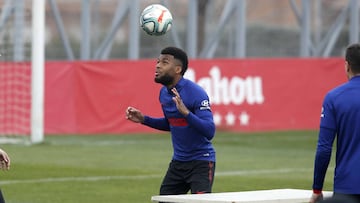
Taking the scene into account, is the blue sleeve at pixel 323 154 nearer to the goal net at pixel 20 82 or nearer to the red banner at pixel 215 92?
the goal net at pixel 20 82

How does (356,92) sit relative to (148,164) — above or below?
above

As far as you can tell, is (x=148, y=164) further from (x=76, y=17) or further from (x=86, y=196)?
(x=76, y=17)

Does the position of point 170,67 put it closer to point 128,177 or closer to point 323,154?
point 323,154

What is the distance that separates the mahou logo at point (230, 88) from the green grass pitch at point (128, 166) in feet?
3.36

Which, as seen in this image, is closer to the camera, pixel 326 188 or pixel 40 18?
pixel 326 188

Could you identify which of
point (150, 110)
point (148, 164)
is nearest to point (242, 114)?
point (150, 110)

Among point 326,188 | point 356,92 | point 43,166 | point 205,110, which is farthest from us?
point 43,166

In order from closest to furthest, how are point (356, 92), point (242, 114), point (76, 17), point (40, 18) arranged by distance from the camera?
point (356, 92), point (40, 18), point (242, 114), point (76, 17)

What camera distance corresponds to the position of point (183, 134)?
12.1 m

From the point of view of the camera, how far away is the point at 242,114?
31.8 meters

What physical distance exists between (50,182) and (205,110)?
7.38 metres

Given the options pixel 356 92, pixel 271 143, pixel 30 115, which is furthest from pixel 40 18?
pixel 356 92

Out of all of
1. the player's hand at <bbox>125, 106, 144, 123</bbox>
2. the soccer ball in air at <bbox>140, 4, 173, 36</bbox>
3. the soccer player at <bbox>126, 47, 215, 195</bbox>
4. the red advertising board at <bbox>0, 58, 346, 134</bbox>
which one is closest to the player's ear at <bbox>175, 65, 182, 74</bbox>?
the soccer player at <bbox>126, 47, 215, 195</bbox>

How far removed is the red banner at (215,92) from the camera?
29828mm
